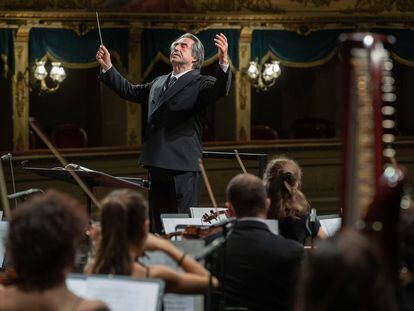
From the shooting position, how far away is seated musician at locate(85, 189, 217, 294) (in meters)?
3.46

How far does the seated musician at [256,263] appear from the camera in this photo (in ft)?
13.5

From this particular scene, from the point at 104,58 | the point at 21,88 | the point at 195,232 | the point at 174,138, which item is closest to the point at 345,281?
the point at 195,232

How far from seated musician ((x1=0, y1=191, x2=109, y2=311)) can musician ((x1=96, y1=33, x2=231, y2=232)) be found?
3701mm

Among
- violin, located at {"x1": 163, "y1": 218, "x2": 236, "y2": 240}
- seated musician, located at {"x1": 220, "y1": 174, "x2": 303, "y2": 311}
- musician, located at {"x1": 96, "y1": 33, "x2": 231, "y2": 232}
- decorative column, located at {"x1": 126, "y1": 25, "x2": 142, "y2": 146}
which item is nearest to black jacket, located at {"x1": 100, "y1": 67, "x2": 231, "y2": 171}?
musician, located at {"x1": 96, "y1": 33, "x2": 231, "y2": 232}

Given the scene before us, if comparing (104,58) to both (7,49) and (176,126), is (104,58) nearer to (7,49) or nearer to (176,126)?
(176,126)

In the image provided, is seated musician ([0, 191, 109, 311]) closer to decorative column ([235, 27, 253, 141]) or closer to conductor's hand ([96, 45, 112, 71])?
conductor's hand ([96, 45, 112, 71])

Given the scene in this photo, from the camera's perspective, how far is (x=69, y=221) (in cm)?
279

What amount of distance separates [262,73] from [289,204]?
7013 mm

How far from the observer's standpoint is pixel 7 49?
11070 mm

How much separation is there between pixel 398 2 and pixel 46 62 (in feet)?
14.7

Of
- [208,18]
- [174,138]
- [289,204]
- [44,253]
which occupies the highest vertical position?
[208,18]

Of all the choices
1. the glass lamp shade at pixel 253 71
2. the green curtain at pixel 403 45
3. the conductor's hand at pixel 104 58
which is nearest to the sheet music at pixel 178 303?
the conductor's hand at pixel 104 58

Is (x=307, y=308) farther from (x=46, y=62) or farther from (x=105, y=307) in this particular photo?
(x=46, y=62)

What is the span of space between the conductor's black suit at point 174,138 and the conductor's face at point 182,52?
3.1 inches
